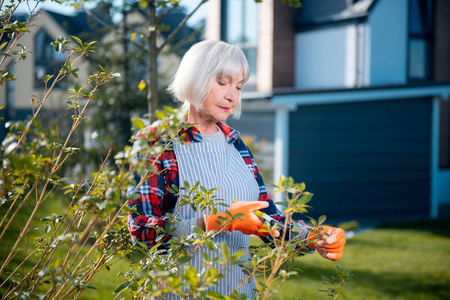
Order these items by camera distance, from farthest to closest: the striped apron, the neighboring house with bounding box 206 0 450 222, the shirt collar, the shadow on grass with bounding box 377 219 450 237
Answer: the neighboring house with bounding box 206 0 450 222 → the shadow on grass with bounding box 377 219 450 237 → the shirt collar → the striped apron

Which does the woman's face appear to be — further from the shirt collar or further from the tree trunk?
the tree trunk

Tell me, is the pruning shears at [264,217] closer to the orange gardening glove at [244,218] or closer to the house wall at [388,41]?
the orange gardening glove at [244,218]

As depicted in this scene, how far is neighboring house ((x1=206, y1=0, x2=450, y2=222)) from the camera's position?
1031 cm

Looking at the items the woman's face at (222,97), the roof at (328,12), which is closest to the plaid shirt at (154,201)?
the woman's face at (222,97)

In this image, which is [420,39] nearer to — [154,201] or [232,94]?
[232,94]

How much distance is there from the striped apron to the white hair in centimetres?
20

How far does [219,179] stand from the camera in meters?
2.10

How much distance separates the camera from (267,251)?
4.45ft

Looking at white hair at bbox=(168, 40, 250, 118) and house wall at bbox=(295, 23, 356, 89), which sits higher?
house wall at bbox=(295, 23, 356, 89)

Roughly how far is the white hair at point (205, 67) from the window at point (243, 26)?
422 inches

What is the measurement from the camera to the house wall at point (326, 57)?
11602 mm

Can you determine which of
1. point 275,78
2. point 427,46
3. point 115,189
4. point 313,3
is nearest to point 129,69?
point 275,78

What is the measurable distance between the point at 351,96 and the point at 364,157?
1.60m

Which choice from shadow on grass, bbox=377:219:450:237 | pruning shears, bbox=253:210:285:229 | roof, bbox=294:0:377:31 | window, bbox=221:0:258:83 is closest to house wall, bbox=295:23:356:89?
roof, bbox=294:0:377:31
